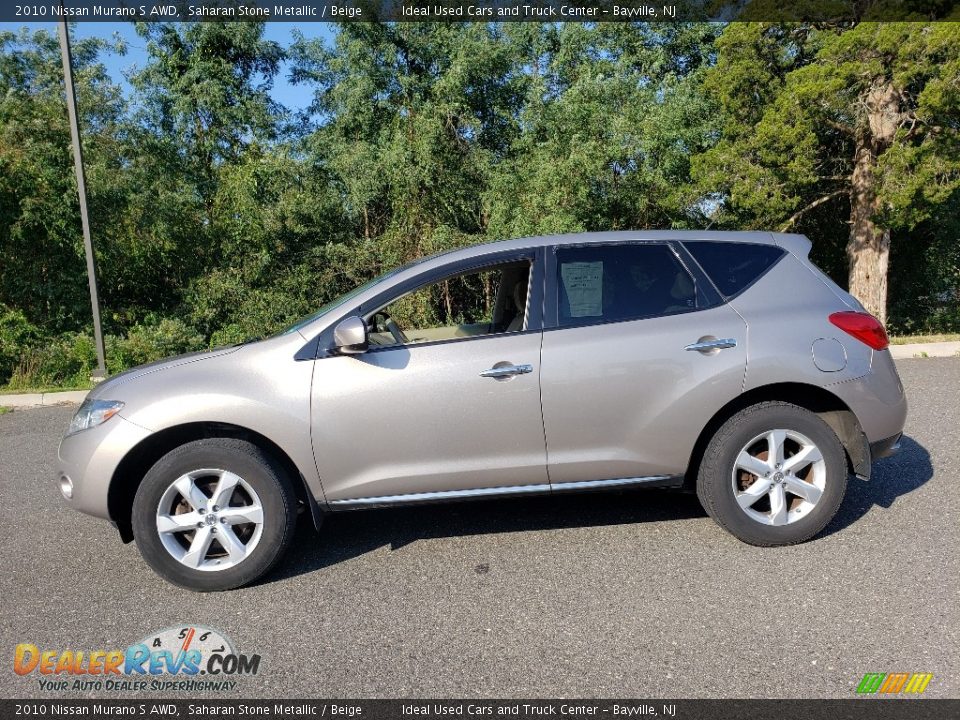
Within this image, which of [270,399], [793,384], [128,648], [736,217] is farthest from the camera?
[736,217]

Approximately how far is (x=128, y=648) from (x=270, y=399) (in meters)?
1.30

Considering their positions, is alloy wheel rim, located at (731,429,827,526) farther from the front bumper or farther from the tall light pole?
the tall light pole

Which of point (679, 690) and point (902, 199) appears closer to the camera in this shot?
point (679, 690)

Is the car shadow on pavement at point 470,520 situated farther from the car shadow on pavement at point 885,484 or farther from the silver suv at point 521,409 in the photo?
the car shadow on pavement at point 885,484

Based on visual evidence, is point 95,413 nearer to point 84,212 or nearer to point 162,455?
point 162,455

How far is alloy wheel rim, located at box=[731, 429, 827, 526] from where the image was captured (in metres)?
4.10

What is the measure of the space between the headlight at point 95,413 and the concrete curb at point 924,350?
10044mm

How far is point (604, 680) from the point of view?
9.86 ft

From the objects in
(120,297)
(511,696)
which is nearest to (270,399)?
(511,696)

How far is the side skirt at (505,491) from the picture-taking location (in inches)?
158

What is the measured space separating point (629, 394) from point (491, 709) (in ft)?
5.92

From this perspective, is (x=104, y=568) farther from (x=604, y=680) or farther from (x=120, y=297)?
(x=120, y=297)

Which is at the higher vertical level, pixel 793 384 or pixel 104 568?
pixel 793 384

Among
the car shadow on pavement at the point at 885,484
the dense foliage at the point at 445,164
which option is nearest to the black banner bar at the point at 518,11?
the dense foliage at the point at 445,164
